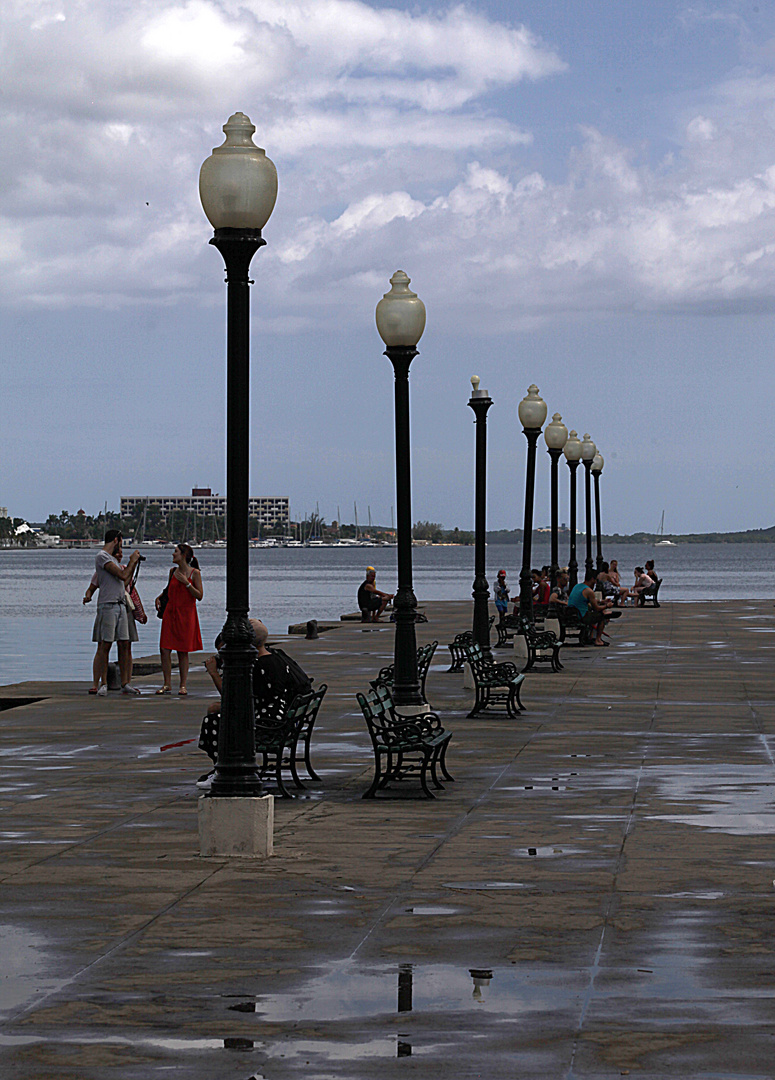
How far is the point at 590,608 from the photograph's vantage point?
2942 centimetres

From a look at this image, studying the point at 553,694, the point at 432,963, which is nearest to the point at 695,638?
the point at 553,694

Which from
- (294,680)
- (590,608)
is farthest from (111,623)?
(590,608)

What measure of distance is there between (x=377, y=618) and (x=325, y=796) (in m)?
27.8

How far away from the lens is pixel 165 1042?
580cm

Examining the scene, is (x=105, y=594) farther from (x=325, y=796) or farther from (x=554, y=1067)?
(x=554, y=1067)

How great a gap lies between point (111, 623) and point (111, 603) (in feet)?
0.83

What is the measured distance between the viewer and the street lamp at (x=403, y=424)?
15742 mm

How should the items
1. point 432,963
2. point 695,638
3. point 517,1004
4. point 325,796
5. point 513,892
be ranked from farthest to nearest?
point 695,638 < point 325,796 < point 513,892 < point 432,963 < point 517,1004

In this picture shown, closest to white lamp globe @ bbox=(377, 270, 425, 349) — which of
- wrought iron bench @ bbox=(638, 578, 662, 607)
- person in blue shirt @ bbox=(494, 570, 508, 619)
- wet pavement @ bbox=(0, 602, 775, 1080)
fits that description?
wet pavement @ bbox=(0, 602, 775, 1080)

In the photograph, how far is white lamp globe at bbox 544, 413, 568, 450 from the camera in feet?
110

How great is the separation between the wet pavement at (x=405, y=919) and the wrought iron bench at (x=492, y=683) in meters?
2.26

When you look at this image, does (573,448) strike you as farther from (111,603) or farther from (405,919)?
(405,919)

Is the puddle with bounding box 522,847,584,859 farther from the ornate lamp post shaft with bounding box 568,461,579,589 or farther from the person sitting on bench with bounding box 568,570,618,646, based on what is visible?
the ornate lamp post shaft with bounding box 568,461,579,589

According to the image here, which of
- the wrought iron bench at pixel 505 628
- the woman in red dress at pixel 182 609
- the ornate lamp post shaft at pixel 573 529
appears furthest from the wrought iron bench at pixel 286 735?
the ornate lamp post shaft at pixel 573 529
